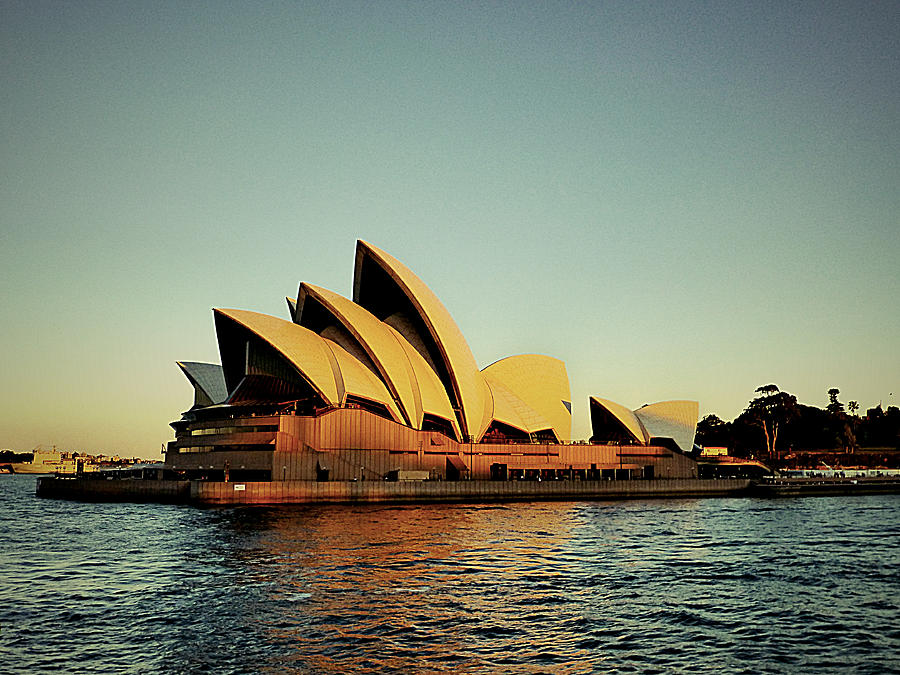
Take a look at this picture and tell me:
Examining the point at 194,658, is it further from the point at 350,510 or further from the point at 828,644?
the point at 350,510

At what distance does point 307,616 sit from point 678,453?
74.4 m

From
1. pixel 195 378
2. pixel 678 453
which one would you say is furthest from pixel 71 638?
pixel 678 453

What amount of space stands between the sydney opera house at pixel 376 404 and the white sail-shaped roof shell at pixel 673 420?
4547 millimetres

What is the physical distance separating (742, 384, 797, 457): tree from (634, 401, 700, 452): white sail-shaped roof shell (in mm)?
65251

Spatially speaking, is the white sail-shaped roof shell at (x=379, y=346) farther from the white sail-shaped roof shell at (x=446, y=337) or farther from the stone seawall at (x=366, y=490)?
the stone seawall at (x=366, y=490)

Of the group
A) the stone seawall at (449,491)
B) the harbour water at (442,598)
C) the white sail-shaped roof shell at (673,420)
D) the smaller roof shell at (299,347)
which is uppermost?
the smaller roof shell at (299,347)

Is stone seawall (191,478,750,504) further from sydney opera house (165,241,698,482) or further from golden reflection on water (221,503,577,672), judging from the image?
golden reflection on water (221,503,577,672)

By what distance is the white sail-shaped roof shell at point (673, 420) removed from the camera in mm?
93312

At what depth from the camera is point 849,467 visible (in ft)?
522

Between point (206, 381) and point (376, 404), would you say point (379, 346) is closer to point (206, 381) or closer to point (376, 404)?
point (376, 404)

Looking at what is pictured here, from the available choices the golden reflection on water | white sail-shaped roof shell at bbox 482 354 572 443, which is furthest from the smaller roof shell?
white sail-shaped roof shell at bbox 482 354 572 443

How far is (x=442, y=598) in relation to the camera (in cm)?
2512

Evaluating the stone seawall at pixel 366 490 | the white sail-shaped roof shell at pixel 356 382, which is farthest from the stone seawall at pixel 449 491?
the white sail-shaped roof shell at pixel 356 382

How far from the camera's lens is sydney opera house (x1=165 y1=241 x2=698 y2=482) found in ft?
223
